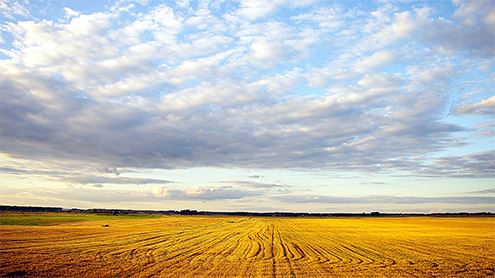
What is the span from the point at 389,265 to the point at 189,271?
10052 mm

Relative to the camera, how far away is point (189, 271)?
1780 centimetres

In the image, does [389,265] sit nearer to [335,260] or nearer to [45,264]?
[335,260]

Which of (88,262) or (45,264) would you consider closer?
(45,264)

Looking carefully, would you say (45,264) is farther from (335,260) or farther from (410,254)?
(410,254)

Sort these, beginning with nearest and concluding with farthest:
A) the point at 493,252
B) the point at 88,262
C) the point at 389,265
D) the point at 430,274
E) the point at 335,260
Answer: the point at 430,274 → the point at 88,262 → the point at 389,265 → the point at 335,260 → the point at 493,252

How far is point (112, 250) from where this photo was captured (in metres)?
25.6

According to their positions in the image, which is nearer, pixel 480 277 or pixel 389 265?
pixel 480 277

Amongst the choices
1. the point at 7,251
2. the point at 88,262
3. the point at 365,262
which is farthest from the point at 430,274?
the point at 7,251

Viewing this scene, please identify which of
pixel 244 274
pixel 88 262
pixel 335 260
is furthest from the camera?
pixel 335 260

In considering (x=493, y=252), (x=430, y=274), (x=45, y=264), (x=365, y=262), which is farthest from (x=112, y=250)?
(x=493, y=252)

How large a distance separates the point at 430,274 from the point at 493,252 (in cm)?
1333

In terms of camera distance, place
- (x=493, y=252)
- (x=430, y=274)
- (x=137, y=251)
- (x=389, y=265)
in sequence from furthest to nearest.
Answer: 1. (x=493, y=252)
2. (x=137, y=251)
3. (x=389, y=265)
4. (x=430, y=274)

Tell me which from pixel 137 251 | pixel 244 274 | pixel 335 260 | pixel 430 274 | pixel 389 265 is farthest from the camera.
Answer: pixel 137 251

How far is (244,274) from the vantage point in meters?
17.2
